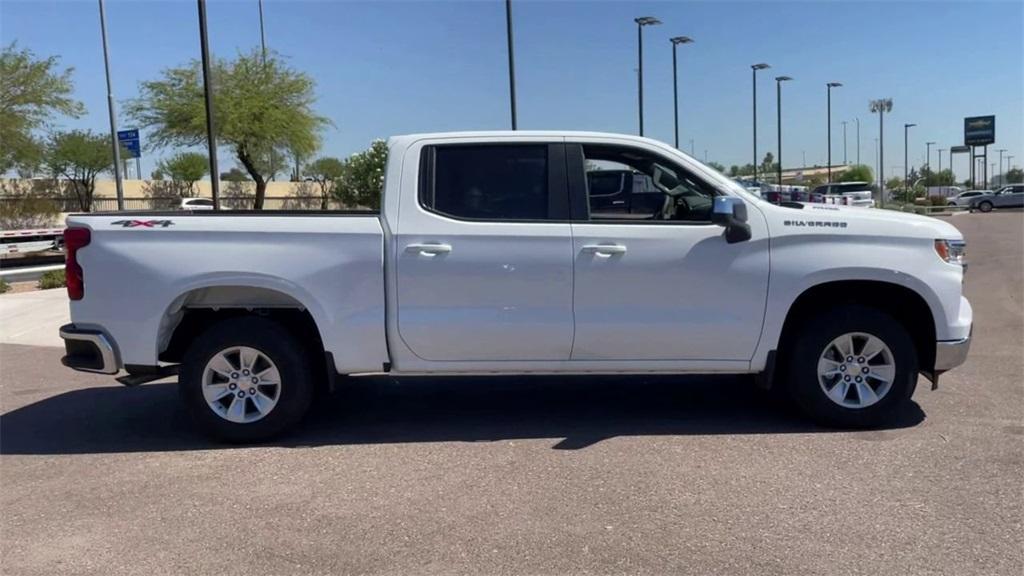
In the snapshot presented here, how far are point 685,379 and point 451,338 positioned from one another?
267cm

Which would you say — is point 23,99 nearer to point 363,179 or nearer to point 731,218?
point 363,179

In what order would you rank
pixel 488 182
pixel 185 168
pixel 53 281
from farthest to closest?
pixel 185 168
pixel 53 281
pixel 488 182

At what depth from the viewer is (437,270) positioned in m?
5.50

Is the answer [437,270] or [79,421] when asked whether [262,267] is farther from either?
[79,421]

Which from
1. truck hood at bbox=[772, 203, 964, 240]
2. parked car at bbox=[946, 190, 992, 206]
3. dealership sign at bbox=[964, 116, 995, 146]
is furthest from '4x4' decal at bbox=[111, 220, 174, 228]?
dealership sign at bbox=[964, 116, 995, 146]

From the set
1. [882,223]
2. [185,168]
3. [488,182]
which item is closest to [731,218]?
[882,223]

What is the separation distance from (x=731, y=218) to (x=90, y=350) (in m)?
4.35

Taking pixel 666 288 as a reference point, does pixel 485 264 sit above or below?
above

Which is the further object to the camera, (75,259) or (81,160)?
(81,160)

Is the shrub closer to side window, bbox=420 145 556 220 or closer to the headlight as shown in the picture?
side window, bbox=420 145 556 220

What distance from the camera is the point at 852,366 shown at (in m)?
5.73

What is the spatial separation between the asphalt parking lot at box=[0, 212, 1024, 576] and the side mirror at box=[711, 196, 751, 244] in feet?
4.48

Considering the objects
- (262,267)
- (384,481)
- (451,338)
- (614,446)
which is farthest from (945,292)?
(262,267)

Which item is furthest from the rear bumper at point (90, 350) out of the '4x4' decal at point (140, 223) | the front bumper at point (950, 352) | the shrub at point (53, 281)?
the shrub at point (53, 281)
